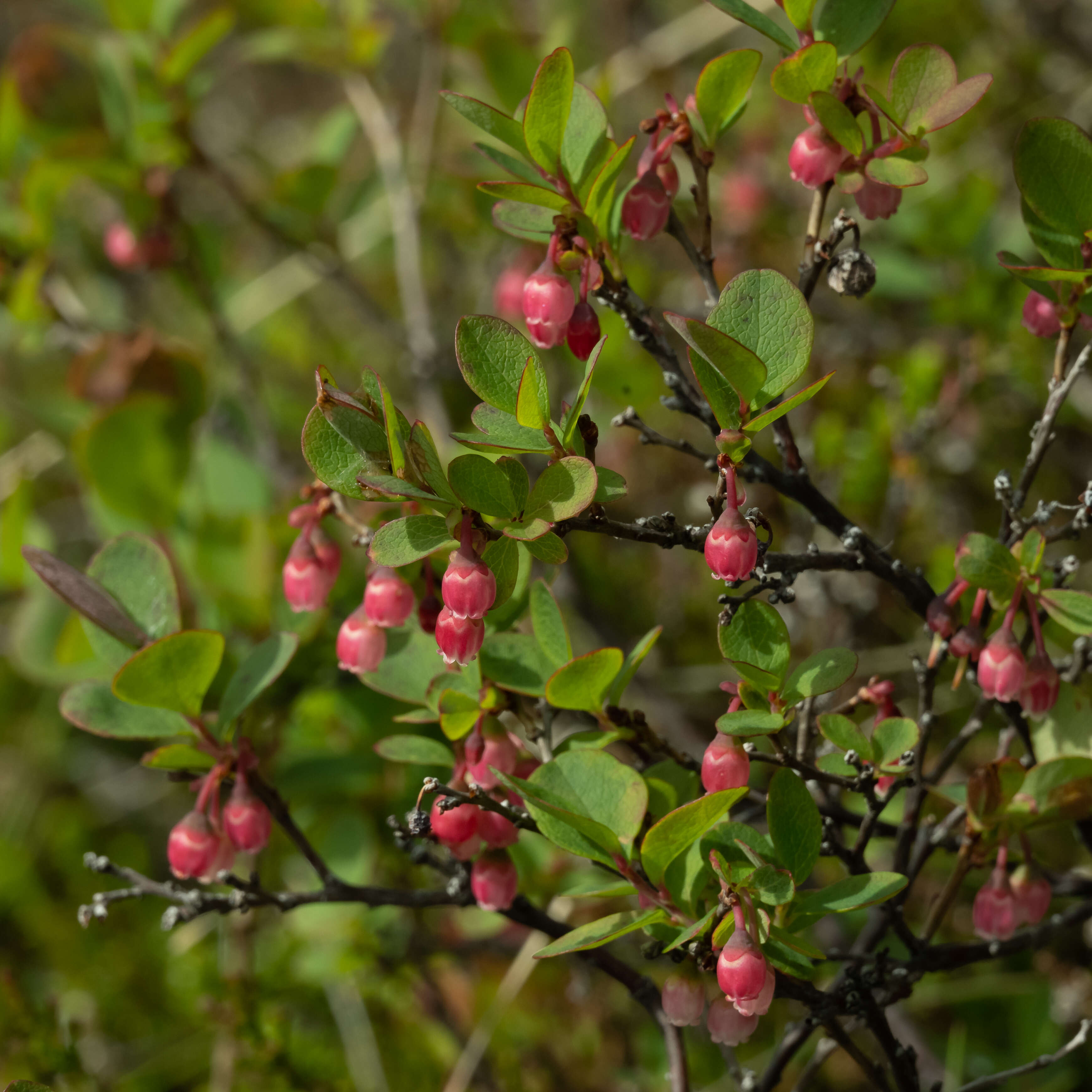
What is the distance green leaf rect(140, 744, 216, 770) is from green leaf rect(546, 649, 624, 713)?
1.03ft

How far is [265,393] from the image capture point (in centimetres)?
245

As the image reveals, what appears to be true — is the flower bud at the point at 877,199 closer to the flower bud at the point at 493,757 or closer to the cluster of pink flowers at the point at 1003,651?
the cluster of pink flowers at the point at 1003,651

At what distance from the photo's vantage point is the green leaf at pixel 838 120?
72 cm

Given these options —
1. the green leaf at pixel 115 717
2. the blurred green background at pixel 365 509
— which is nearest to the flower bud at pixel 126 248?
the blurred green background at pixel 365 509

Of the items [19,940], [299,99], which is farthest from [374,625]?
[299,99]

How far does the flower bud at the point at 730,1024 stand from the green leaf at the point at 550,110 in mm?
601

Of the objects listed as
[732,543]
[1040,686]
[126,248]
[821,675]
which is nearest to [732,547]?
[732,543]

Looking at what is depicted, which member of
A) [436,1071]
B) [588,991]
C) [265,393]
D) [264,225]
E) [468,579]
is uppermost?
[468,579]

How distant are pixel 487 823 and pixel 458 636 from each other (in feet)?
0.69

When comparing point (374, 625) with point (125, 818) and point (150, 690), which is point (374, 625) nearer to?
point (150, 690)

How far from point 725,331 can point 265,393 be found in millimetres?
1936

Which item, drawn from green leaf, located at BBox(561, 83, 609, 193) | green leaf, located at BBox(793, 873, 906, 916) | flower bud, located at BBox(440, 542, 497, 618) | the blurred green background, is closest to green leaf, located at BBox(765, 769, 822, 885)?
green leaf, located at BBox(793, 873, 906, 916)

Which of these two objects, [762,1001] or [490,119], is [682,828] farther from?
[490,119]

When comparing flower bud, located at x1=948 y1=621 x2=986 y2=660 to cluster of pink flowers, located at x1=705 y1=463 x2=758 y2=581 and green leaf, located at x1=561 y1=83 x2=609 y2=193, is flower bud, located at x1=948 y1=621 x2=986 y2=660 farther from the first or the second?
green leaf, located at x1=561 y1=83 x2=609 y2=193
